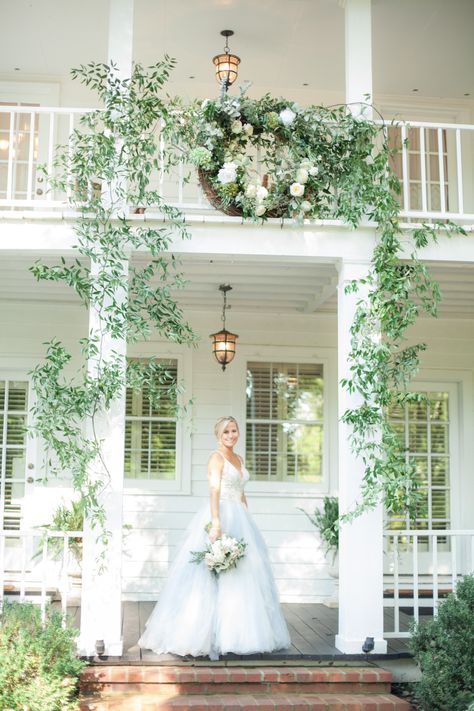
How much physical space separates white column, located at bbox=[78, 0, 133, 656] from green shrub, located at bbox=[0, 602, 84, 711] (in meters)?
0.33

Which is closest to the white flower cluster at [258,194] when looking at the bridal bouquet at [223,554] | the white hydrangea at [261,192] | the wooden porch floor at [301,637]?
the white hydrangea at [261,192]

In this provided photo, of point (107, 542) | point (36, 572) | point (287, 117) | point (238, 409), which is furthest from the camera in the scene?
point (238, 409)

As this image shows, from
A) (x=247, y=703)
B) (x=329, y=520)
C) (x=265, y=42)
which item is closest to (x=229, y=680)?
(x=247, y=703)

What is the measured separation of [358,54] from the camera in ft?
20.9

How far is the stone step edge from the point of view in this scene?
5.51 metres

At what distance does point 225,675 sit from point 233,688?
0.10 metres

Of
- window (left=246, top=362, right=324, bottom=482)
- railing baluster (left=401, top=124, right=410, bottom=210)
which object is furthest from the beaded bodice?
railing baluster (left=401, top=124, right=410, bottom=210)

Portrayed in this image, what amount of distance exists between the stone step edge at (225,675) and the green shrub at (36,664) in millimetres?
266

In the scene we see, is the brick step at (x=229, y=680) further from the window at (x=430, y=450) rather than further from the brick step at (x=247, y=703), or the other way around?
the window at (x=430, y=450)

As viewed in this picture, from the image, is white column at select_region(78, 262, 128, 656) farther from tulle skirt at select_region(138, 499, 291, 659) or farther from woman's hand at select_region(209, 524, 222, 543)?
woman's hand at select_region(209, 524, 222, 543)

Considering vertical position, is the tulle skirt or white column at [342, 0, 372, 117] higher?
white column at [342, 0, 372, 117]

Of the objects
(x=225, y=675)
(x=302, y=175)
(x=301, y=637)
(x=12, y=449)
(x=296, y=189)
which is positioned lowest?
(x=225, y=675)

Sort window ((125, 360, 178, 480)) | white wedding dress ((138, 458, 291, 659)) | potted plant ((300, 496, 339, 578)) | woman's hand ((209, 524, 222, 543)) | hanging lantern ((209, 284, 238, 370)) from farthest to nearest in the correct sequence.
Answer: window ((125, 360, 178, 480)) → hanging lantern ((209, 284, 238, 370)) → potted plant ((300, 496, 339, 578)) → woman's hand ((209, 524, 222, 543)) → white wedding dress ((138, 458, 291, 659))

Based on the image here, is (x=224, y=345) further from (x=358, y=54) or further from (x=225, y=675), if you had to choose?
(x=225, y=675)
